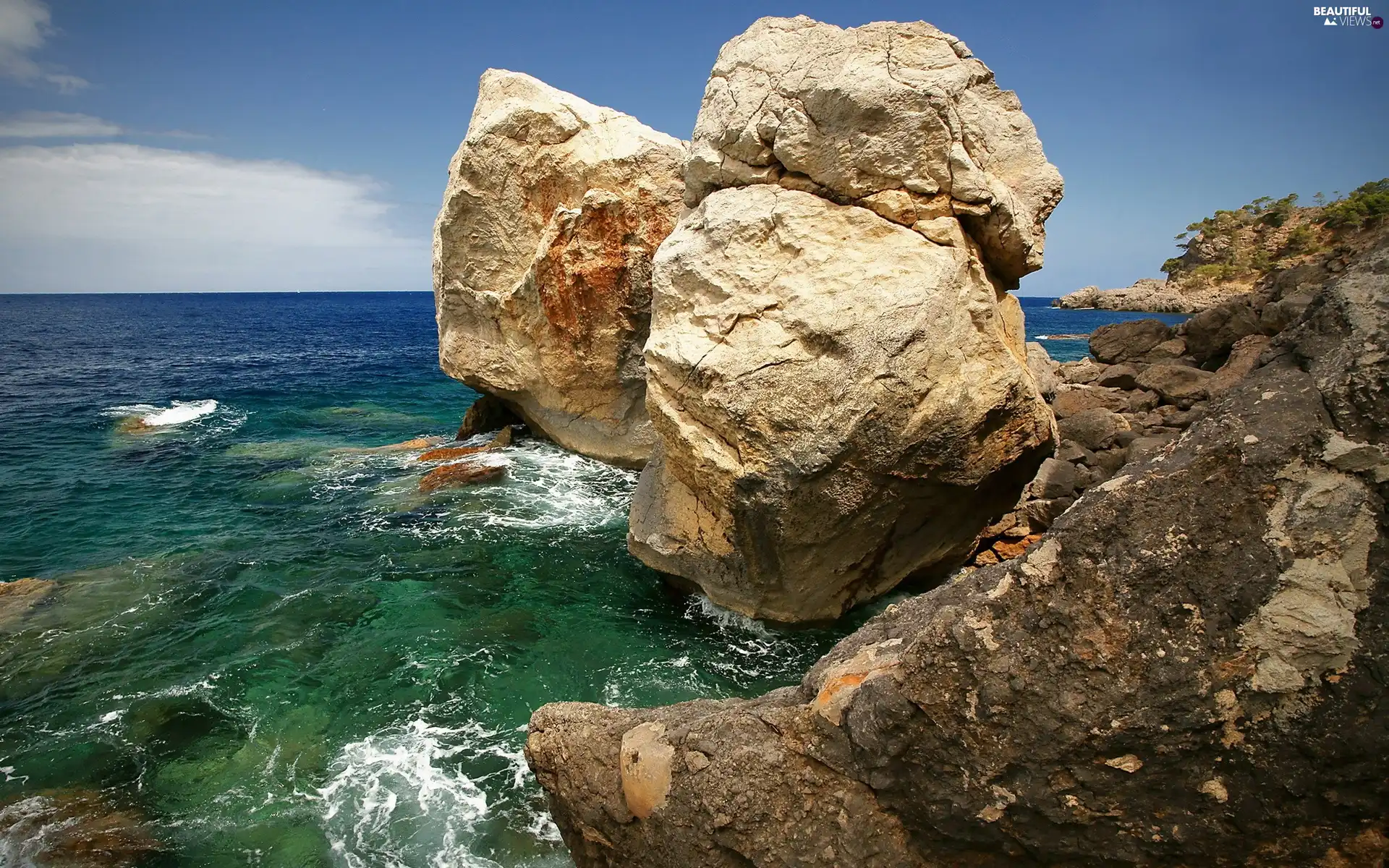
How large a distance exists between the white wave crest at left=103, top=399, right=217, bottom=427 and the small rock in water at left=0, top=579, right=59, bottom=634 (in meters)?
13.5

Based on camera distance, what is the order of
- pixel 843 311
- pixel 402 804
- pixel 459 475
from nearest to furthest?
pixel 402 804, pixel 843 311, pixel 459 475

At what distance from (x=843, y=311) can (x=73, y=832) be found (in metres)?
9.50

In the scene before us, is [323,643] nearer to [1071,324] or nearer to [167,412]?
[167,412]

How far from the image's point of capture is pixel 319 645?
10180 mm

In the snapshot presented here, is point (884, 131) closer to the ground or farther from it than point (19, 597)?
farther from it

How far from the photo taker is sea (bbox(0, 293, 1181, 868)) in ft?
23.6

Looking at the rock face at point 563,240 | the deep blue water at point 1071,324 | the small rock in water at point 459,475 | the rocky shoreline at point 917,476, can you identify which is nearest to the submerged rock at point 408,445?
the rocky shoreline at point 917,476

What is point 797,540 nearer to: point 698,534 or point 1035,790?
point 698,534

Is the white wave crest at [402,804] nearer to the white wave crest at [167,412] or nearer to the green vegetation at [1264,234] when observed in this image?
the white wave crest at [167,412]

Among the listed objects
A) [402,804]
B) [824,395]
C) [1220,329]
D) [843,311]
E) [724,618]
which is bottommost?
[402,804]

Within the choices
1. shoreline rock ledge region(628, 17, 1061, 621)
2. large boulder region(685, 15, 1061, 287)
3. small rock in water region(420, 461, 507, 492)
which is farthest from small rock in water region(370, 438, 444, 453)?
large boulder region(685, 15, 1061, 287)

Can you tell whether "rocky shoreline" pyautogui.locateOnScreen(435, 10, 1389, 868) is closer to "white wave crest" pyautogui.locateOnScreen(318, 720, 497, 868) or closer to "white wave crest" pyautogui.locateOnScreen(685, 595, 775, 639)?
"white wave crest" pyautogui.locateOnScreen(685, 595, 775, 639)

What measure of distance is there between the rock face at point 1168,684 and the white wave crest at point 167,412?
2683 centimetres

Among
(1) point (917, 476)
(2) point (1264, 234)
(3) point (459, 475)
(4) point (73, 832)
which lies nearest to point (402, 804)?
(4) point (73, 832)
